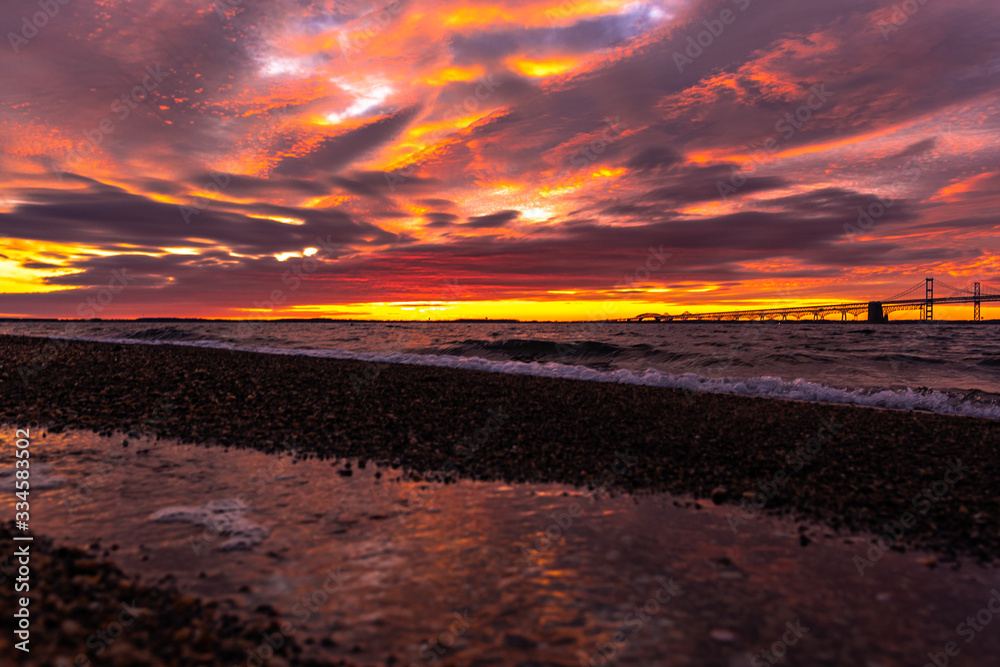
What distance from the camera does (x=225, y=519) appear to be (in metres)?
6.21

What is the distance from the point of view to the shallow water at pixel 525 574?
3906mm

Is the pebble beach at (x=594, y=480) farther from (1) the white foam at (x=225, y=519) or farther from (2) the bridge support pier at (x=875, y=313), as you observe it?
(2) the bridge support pier at (x=875, y=313)

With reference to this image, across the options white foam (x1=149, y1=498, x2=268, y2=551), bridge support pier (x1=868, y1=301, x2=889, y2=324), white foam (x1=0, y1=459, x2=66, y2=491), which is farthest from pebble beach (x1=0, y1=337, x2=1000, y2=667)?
bridge support pier (x1=868, y1=301, x2=889, y2=324)

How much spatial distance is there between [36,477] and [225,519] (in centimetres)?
405

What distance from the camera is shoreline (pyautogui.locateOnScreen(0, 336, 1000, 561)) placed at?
7254mm

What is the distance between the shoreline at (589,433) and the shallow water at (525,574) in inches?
42.4

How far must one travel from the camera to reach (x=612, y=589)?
468cm

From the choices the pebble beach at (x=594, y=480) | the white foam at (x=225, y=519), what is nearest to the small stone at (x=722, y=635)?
the pebble beach at (x=594, y=480)

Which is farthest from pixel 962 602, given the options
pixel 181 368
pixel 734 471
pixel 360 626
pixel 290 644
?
Answer: pixel 181 368

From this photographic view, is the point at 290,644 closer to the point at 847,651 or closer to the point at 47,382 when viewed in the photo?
the point at 847,651

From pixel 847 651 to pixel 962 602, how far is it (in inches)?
68.6

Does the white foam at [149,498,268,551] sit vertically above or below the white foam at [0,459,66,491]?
below

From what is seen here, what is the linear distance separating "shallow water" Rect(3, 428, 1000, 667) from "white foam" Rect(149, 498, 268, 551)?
0.38 feet

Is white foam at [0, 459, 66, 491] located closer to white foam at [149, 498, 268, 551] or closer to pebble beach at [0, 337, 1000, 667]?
pebble beach at [0, 337, 1000, 667]
